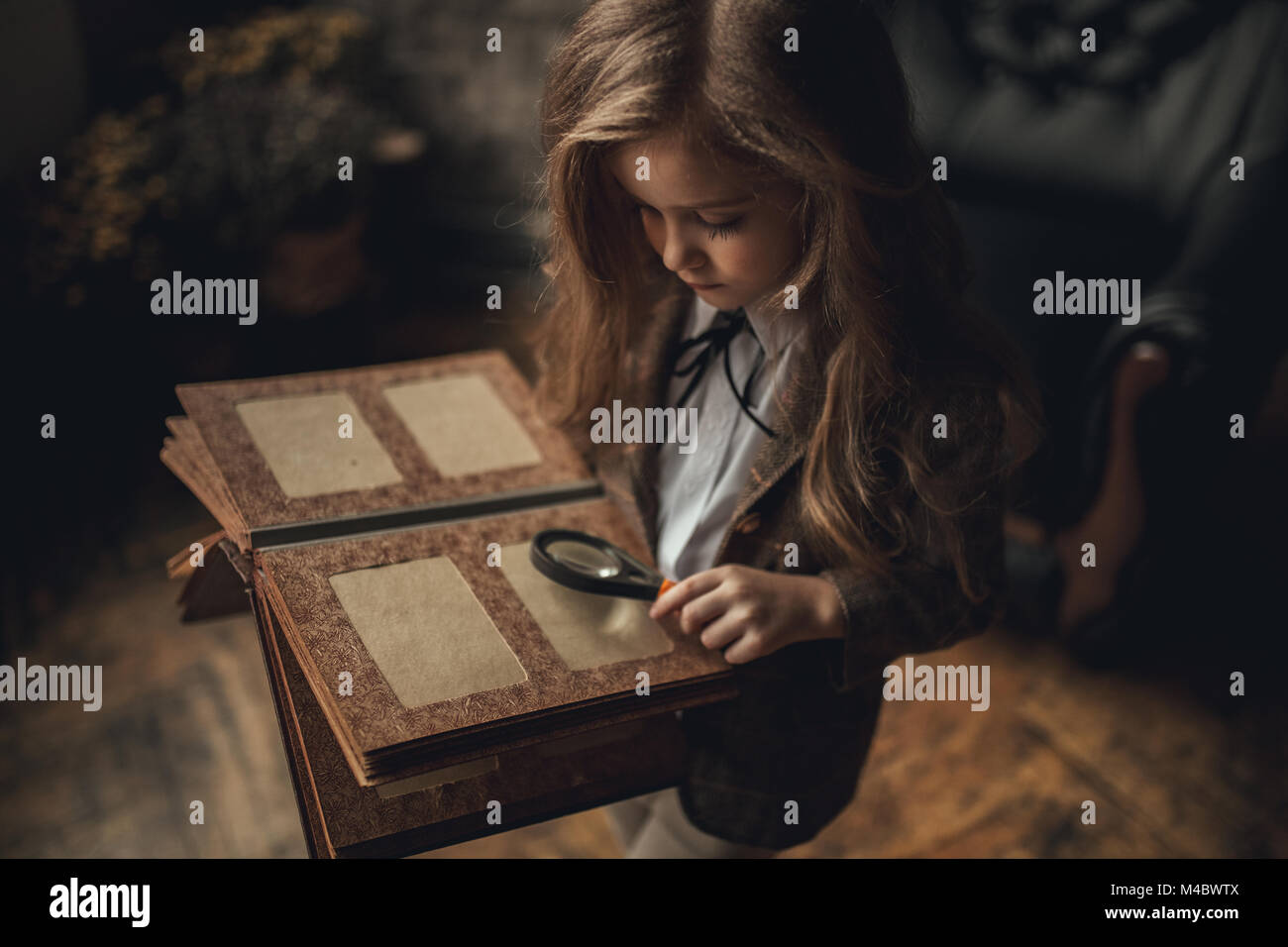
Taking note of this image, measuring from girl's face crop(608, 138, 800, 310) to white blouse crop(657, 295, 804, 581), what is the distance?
9cm

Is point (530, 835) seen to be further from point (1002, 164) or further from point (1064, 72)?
point (1064, 72)

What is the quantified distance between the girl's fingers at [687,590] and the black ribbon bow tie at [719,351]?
0.15m

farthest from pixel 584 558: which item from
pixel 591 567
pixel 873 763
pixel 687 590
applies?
pixel 873 763

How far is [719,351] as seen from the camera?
3.16ft

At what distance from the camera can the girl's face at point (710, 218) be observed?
2.53ft

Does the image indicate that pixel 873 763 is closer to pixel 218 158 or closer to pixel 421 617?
pixel 421 617

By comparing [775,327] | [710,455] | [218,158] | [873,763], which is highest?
[218,158]

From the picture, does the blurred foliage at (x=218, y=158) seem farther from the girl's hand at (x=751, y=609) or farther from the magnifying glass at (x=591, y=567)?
the girl's hand at (x=751, y=609)

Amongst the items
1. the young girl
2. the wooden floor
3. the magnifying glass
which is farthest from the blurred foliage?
the magnifying glass

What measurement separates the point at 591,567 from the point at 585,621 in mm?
72

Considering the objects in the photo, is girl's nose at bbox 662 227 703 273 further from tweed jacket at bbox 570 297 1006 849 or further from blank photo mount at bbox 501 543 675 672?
blank photo mount at bbox 501 543 675 672

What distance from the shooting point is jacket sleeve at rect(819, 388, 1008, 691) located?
2.79ft

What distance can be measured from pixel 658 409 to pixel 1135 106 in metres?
1.37

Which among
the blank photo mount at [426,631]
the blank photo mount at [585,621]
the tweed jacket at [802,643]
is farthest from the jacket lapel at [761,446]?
the blank photo mount at [426,631]
